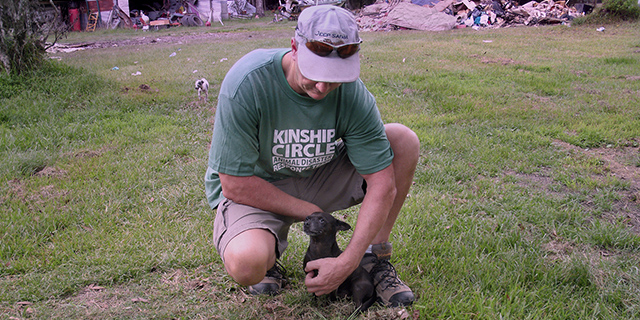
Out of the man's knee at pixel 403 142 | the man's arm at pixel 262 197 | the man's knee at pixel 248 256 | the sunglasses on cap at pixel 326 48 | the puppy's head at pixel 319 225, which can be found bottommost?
the man's knee at pixel 248 256

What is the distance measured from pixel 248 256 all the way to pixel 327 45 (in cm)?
100

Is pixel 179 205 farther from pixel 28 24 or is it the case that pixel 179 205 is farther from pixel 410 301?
pixel 28 24

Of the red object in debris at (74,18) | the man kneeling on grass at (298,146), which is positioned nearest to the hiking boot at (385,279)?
the man kneeling on grass at (298,146)

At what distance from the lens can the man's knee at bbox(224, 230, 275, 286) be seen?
203 cm

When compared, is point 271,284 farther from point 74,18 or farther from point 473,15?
point 74,18

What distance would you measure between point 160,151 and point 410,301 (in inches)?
127

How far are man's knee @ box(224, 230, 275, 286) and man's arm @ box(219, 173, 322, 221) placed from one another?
152mm

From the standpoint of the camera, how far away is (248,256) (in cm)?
202

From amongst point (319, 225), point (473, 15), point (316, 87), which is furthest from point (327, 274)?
point (473, 15)

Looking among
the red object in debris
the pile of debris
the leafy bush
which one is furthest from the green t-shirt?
the red object in debris

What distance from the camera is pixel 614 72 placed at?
24.5 ft

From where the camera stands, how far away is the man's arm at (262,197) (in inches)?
82.8

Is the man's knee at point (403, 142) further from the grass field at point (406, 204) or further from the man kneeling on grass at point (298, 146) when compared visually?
the grass field at point (406, 204)

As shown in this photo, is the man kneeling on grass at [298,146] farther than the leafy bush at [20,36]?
No
